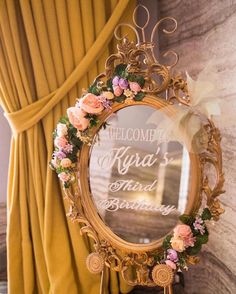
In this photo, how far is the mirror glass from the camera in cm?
91

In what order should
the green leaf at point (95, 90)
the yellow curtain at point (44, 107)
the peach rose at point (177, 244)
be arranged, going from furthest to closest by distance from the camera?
1. the yellow curtain at point (44, 107)
2. the green leaf at point (95, 90)
3. the peach rose at point (177, 244)

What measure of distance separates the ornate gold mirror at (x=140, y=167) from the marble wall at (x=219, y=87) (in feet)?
0.41

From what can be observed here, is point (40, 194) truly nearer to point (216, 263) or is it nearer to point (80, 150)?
point (80, 150)

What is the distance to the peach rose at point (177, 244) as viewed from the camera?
86 cm

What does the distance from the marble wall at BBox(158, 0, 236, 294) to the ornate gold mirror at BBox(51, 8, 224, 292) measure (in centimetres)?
13

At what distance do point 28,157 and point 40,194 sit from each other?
5.8 inches

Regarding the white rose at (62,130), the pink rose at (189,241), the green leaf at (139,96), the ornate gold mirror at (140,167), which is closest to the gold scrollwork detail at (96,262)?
the ornate gold mirror at (140,167)

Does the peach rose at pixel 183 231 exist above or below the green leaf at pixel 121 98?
below

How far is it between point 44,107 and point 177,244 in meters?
0.67

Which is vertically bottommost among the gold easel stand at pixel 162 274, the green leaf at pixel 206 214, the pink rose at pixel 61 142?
the gold easel stand at pixel 162 274

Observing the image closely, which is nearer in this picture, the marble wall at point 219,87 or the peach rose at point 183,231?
the peach rose at point 183,231

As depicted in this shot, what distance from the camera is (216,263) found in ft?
3.59

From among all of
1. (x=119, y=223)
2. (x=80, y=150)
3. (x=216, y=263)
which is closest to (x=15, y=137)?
(x=80, y=150)

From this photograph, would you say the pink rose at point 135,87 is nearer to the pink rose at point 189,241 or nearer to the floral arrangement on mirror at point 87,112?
the floral arrangement on mirror at point 87,112
